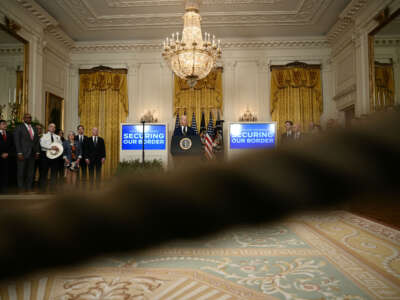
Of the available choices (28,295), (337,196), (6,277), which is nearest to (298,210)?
(337,196)

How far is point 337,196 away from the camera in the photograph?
124mm

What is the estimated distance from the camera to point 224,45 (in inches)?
349

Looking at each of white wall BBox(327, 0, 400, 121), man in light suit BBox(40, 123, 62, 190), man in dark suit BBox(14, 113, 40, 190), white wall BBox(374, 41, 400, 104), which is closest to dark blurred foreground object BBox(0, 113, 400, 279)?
white wall BBox(374, 41, 400, 104)

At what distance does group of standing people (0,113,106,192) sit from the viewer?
5473mm

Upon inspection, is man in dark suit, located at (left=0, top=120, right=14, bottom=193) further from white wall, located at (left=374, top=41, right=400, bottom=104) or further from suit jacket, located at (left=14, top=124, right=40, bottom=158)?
white wall, located at (left=374, top=41, right=400, bottom=104)

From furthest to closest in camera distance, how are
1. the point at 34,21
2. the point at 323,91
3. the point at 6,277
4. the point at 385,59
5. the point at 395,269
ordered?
the point at 323,91 < the point at 34,21 < the point at 385,59 < the point at 395,269 < the point at 6,277

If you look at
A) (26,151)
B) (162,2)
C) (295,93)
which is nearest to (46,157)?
(26,151)

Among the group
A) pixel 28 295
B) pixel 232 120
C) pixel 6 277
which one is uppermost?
pixel 232 120

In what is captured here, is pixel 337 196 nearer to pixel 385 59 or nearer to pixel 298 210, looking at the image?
pixel 298 210

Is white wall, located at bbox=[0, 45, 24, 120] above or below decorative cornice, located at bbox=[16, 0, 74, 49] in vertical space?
below

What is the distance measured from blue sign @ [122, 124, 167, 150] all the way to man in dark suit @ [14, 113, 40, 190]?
2.65m

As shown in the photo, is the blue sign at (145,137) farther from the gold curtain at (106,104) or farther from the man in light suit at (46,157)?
the man in light suit at (46,157)

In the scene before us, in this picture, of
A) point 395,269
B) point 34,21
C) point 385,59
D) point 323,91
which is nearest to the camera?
point 395,269

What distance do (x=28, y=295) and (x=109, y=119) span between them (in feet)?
25.6
